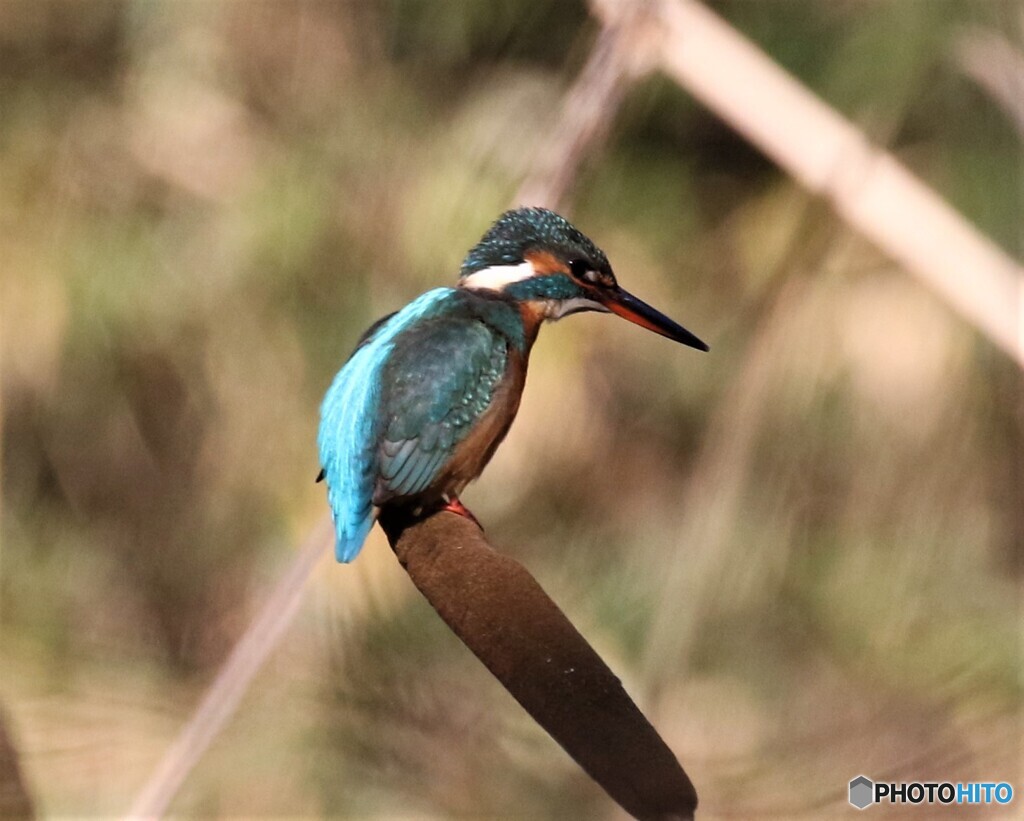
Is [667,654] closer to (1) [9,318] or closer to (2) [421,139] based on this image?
(2) [421,139]

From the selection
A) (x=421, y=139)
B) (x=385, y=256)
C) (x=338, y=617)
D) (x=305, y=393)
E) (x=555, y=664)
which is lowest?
(x=555, y=664)

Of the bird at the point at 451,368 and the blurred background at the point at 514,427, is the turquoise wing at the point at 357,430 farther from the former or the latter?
the blurred background at the point at 514,427

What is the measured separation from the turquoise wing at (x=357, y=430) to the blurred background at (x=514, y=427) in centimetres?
55

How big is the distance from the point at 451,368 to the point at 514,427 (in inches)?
43.8

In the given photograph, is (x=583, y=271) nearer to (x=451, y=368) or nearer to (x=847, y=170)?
(x=451, y=368)

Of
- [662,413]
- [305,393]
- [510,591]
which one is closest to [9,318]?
[305,393]

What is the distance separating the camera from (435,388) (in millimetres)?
1686

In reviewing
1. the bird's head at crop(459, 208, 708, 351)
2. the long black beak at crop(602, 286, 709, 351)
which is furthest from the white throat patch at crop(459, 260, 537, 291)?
the long black beak at crop(602, 286, 709, 351)

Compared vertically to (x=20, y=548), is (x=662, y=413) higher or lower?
higher

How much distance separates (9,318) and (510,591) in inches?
87.0

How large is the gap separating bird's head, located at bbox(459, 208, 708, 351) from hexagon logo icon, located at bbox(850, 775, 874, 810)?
1.83 ft

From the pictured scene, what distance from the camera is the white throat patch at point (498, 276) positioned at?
5.55ft

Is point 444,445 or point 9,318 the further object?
point 9,318

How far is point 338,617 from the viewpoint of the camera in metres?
2.41
